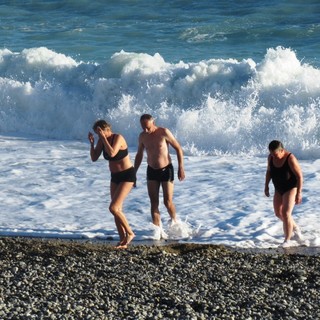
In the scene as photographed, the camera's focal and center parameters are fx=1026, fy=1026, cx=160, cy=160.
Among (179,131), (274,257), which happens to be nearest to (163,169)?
(274,257)

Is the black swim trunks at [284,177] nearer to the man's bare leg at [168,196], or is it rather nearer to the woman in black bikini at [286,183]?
the woman in black bikini at [286,183]

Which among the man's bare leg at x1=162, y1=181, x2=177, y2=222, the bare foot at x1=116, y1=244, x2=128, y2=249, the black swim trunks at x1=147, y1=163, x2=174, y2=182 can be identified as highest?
the black swim trunks at x1=147, y1=163, x2=174, y2=182

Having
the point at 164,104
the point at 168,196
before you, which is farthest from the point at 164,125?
the point at 168,196

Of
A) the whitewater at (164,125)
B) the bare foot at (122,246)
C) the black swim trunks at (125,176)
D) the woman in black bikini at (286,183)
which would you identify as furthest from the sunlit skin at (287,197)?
the bare foot at (122,246)

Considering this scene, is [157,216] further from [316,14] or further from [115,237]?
[316,14]

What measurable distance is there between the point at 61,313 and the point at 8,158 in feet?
27.5

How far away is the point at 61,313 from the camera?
9.16 metres

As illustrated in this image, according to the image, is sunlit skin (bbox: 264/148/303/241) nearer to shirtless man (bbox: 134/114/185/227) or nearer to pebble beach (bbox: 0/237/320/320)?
pebble beach (bbox: 0/237/320/320)

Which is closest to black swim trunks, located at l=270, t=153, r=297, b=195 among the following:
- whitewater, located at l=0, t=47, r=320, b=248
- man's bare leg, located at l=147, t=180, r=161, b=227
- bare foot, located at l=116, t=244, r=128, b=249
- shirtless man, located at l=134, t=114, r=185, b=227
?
whitewater, located at l=0, t=47, r=320, b=248

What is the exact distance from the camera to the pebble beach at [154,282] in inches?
367

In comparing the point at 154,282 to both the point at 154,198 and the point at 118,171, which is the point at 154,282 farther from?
the point at 154,198

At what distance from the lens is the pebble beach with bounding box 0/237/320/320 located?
9312 mm

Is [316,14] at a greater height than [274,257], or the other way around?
[316,14]

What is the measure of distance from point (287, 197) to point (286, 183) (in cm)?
17
